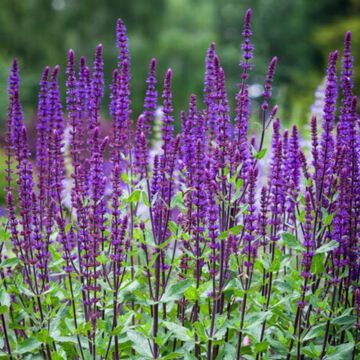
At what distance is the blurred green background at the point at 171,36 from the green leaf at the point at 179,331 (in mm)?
24192

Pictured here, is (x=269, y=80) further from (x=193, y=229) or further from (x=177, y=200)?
(x=193, y=229)

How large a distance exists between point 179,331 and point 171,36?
29254 millimetres

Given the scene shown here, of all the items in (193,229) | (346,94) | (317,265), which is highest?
(346,94)

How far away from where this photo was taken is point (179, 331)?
427 centimetres

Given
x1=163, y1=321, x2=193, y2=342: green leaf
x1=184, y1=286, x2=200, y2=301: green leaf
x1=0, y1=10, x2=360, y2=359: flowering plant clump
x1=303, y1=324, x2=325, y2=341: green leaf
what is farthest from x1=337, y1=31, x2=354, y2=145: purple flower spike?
x1=163, y1=321, x2=193, y2=342: green leaf

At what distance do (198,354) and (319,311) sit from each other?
34.9 inches

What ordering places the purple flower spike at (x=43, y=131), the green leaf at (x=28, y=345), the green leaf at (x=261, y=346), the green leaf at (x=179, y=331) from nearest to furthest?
the green leaf at (x=179, y=331), the green leaf at (x=261, y=346), the green leaf at (x=28, y=345), the purple flower spike at (x=43, y=131)

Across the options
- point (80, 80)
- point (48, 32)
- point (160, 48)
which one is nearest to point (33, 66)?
point (48, 32)

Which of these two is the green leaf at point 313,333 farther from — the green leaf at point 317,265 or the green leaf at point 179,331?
the green leaf at point 179,331

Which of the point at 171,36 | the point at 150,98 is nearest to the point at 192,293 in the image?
the point at 150,98

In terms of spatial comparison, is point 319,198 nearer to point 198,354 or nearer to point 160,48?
point 198,354

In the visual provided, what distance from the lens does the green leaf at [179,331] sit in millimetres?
4227

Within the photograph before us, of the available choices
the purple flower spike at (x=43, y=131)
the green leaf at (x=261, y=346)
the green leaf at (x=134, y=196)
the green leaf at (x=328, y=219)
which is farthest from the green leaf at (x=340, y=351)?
the purple flower spike at (x=43, y=131)

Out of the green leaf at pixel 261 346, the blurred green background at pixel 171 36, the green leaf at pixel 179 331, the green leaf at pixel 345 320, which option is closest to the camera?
the green leaf at pixel 179 331
